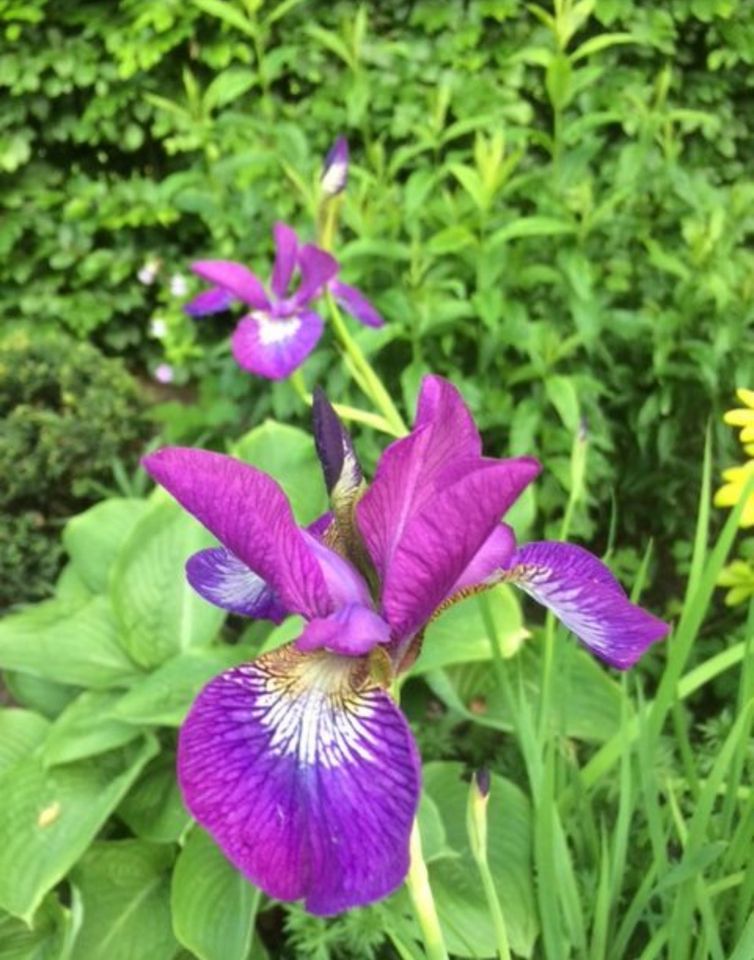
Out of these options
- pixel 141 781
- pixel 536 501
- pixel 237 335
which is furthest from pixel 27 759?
pixel 536 501

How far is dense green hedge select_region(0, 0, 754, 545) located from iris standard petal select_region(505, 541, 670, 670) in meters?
1.43

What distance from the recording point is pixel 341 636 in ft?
2.34

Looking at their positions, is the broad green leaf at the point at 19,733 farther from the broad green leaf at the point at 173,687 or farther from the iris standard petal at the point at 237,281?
the iris standard petal at the point at 237,281

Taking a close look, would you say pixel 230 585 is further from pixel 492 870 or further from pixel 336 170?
pixel 336 170

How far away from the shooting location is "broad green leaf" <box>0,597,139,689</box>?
6.55 ft

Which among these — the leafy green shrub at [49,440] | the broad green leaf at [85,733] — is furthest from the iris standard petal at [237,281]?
the leafy green shrub at [49,440]

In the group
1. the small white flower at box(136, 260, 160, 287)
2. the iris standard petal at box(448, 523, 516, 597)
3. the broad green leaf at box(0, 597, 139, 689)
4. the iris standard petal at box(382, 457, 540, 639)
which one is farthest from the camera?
the small white flower at box(136, 260, 160, 287)

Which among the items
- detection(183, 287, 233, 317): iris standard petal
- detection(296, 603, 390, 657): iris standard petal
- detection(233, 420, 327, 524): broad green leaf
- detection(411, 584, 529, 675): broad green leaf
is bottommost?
detection(411, 584, 529, 675): broad green leaf

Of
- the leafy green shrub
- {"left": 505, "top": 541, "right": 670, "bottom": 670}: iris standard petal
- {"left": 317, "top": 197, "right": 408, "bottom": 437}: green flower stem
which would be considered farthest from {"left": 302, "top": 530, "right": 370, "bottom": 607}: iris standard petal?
the leafy green shrub

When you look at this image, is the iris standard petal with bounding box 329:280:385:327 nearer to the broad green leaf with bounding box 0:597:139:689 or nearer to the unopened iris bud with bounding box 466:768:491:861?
the broad green leaf with bounding box 0:597:139:689

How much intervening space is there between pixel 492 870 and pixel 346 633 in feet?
3.85

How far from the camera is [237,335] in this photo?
2158 millimetres

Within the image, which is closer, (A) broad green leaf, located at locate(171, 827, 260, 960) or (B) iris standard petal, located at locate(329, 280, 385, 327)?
(A) broad green leaf, located at locate(171, 827, 260, 960)

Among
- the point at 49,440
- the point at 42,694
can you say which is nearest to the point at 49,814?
the point at 42,694
